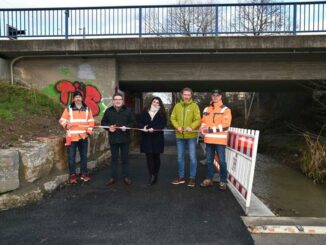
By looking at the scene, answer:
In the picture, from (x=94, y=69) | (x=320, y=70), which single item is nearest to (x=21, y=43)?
(x=94, y=69)

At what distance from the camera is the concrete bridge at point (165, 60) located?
10836mm

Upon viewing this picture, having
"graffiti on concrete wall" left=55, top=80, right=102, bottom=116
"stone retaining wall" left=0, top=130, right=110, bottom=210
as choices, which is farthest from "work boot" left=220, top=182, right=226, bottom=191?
"graffiti on concrete wall" left=55, top=80, right=102, bottom=116

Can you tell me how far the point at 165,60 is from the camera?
40.0ft

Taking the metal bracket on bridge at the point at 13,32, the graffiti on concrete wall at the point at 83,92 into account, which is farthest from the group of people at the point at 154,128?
the metal bracket on bridge at the point at 13,32

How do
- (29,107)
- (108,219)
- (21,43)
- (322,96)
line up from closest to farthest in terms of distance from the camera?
(108,219)
(29,107)
(21,43)
(322,96)

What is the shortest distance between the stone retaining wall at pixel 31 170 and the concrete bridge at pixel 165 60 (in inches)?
217

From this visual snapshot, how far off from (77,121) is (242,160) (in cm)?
310

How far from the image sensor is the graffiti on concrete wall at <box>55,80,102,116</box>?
11.6 metres

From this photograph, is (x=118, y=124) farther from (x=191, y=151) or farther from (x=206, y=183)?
(x=206, y=183)

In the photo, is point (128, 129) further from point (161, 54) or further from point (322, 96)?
point (322, 96)

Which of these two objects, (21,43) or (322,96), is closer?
(21,43)

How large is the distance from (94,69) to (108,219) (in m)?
8.00

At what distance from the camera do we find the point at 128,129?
21.0ft

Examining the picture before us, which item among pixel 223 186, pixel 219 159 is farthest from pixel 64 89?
pixel 223 186
